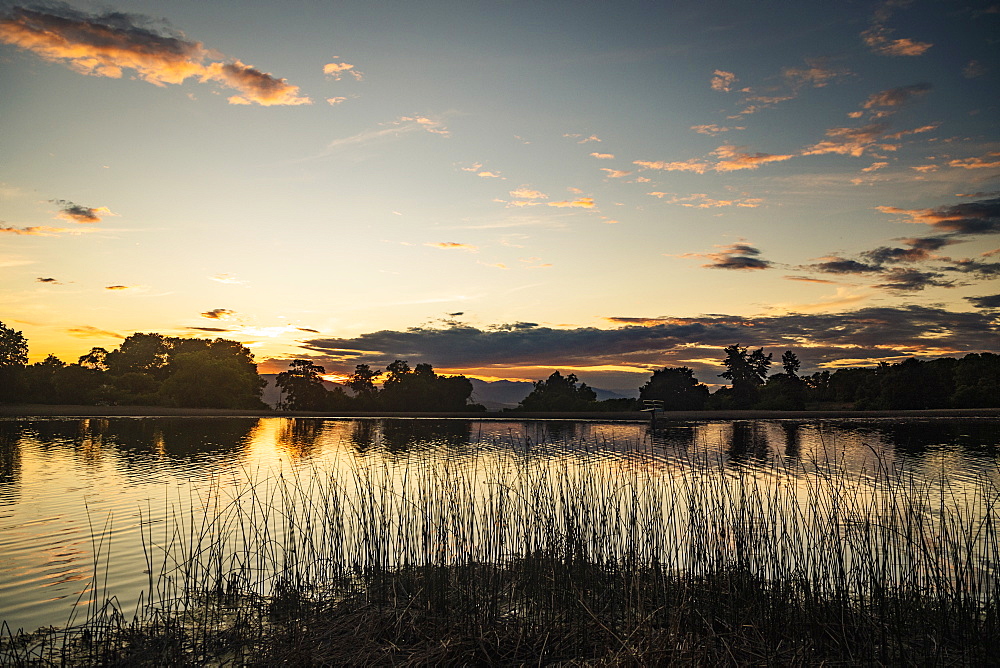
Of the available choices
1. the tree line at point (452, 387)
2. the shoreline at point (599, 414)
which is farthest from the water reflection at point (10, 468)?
the tree line at point (452, 387)

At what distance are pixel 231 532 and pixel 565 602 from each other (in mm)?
7441

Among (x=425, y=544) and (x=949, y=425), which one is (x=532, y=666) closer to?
(x=425, y=544)

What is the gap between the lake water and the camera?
9727 mm

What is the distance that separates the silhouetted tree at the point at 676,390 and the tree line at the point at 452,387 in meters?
0.12

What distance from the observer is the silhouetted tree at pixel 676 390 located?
72.6m

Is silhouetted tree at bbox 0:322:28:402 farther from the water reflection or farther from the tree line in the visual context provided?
the water reflection

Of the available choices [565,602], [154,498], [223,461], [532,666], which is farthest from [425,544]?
[223,461]

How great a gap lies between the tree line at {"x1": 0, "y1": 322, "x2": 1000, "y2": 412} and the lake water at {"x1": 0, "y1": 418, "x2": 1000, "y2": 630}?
912 inches

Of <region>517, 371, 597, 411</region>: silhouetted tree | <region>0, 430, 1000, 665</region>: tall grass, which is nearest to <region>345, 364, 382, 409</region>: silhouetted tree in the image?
<region>517, 371, 597, 411</region>: silhouetted tree

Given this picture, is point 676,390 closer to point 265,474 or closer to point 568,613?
point 265,474

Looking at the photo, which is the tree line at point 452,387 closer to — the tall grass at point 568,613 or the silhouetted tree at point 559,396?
the silhouetted tree at point 559,396

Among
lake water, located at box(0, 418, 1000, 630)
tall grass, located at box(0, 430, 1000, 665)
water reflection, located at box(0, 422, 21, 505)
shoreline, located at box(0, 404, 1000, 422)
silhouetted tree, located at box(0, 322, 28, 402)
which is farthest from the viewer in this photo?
silhouetted tree, located at box(0, 322, 28, 402)

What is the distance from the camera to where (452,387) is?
270 ft

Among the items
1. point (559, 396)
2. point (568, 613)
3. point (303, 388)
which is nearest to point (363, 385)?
point (303, 388)
